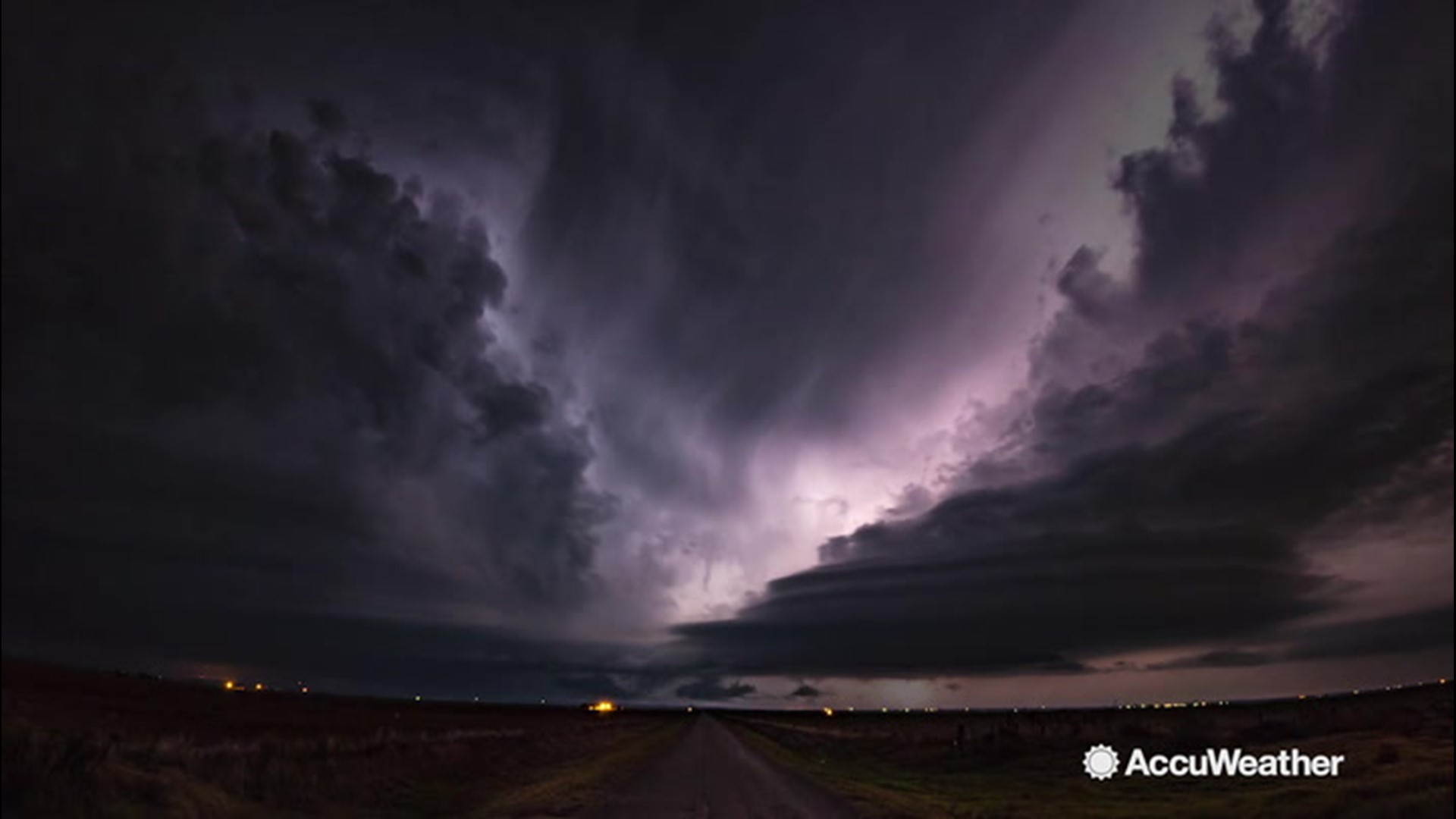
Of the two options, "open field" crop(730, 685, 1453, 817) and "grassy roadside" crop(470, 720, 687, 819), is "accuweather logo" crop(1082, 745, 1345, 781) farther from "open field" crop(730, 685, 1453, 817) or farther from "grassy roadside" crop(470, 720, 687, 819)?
"grassy roadside" crop(470, 720, 687, 819)

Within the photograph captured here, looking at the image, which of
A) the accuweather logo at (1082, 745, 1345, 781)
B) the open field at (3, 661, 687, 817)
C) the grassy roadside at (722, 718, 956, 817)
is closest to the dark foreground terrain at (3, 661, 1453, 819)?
the open field at (3, 661, 687, 817)

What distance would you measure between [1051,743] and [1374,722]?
54.6 ft

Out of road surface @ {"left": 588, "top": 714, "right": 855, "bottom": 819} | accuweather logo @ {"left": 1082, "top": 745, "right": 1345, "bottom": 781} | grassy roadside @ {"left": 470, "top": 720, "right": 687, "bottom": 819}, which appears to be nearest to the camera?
road surface @ {"left": 588, "top": 714, "right": 855, "bottom": 819}

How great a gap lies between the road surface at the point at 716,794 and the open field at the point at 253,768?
1.43 m

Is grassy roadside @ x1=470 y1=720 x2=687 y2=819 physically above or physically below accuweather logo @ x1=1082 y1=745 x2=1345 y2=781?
below

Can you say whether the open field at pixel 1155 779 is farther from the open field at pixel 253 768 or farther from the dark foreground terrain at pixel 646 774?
the open field at pixel 253 768

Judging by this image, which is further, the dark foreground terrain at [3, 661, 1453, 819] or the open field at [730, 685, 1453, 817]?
the open field at [730, 685, 1453, 817]

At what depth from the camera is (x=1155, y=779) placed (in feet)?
100

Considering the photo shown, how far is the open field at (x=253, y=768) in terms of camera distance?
54.1 ft

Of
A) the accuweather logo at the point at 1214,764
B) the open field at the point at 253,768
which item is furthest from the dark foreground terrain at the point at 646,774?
the accuweather logo at the point at 1214,764

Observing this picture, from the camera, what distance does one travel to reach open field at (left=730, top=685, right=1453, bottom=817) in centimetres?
2077

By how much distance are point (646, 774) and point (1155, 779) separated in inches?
763

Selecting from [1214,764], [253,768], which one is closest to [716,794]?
[253,768]

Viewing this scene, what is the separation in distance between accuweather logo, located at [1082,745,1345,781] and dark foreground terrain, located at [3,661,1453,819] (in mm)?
1134
